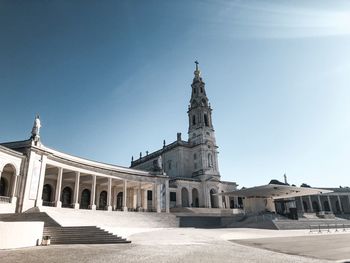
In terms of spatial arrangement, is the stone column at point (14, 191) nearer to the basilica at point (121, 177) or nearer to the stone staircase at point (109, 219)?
the basilica at point (121, 177)

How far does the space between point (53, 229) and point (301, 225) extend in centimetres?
3386

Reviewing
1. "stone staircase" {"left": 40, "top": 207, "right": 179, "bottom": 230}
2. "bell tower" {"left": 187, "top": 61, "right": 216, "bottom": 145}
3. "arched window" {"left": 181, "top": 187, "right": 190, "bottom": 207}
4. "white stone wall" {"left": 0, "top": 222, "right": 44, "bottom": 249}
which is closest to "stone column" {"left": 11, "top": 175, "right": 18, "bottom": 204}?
"stone staircase" {"left": 40, "top": 207, "right": 179, "bottom": 230}

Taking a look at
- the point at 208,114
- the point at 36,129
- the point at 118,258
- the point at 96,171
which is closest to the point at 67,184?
the point at 96,171

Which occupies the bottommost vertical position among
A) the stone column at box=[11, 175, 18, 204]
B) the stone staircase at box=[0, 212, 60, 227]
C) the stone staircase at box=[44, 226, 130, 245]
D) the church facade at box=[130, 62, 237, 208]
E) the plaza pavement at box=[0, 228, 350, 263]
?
the plaza pavement at box=[0, 228, 350, 263]

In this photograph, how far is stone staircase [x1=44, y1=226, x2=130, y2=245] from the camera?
17.9m

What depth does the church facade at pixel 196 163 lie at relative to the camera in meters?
60.2

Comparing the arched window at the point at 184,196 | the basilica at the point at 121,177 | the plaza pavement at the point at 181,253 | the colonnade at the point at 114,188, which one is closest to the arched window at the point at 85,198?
the basilica at the point at 121,177

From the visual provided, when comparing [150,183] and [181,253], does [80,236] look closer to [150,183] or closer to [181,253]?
[181,253]

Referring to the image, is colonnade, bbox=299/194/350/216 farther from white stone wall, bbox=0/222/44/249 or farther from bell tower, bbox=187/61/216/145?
white stone wall, bbox=0/222/44/249

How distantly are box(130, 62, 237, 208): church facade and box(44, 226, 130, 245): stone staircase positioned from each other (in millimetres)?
37507

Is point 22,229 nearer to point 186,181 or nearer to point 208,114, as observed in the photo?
point 186,181

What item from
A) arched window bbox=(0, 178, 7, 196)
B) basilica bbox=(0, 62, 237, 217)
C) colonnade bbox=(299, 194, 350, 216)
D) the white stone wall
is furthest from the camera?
colonnade bbox=(299, 194, 350, 216)

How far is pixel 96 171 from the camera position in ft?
131

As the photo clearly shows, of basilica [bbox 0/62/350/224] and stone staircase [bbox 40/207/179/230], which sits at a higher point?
basilica [bbox 0/62/350/224]
